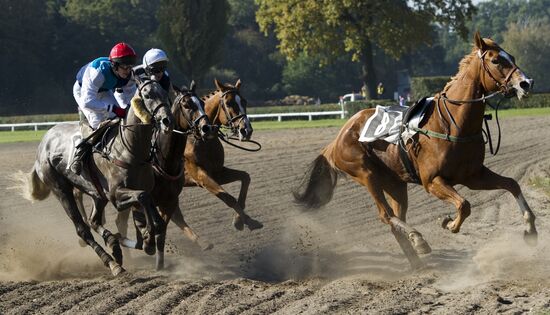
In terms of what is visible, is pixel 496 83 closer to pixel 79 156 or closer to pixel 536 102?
pixel 79 156

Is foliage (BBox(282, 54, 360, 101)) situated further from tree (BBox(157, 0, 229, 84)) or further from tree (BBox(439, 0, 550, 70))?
tree (BBox(439, 0, 550, 70))

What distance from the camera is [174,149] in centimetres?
912

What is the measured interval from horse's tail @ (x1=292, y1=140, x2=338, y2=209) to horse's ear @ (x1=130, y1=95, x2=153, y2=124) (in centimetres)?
290

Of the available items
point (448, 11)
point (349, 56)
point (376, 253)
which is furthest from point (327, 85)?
point (376, 253)

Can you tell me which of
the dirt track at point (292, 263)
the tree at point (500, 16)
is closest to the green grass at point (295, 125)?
the dirt track at point (292, 263)

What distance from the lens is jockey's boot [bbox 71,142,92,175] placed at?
Result: 916cm

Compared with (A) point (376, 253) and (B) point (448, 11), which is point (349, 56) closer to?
(B) point (448, 11)

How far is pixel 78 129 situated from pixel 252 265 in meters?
2.36

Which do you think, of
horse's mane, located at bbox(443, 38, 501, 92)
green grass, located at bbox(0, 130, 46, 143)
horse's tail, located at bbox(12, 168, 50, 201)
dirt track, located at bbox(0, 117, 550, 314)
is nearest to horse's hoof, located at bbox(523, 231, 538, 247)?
dirt track, located at bbox(0, 117, 550, 314)

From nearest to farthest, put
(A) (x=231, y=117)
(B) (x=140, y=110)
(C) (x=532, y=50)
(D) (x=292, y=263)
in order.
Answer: (B) (x=140, y=110)
(D) (x=292, y=263)
(A) (x=231, y=117)
(C) (x=532, y=50)

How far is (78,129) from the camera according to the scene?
383 inches

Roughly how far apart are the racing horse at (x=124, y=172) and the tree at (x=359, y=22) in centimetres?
3419

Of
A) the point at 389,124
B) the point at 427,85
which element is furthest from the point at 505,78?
the point at 427,85

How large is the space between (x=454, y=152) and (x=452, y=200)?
465 millimetres
